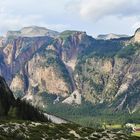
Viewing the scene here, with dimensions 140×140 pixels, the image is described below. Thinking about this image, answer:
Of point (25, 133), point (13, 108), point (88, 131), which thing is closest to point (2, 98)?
point (13, 108)

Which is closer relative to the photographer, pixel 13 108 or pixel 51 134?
pixel 51 134

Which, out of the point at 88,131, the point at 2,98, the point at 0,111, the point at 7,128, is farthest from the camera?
the point at 2,98

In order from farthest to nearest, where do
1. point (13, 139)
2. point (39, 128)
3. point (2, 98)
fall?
point (2, 98), point (39, 128), point (13, 139)

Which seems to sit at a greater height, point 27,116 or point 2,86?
point 2,86

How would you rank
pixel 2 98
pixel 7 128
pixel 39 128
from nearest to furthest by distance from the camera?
pixel 7 128 → pixel 39 128 → pixel 2 98

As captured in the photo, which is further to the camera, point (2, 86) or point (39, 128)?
point (2, 86)

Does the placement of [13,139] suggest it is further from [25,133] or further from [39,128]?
[39,128]

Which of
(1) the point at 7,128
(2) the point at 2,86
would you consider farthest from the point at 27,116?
(1) the point at 7,128

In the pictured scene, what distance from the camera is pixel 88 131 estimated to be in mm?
108938

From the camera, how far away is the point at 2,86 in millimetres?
197250

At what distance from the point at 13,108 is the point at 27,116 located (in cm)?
930

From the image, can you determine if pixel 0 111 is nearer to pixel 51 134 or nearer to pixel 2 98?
pixel 2 98

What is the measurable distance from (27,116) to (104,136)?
80.8m

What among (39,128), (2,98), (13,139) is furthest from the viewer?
(2,98)
